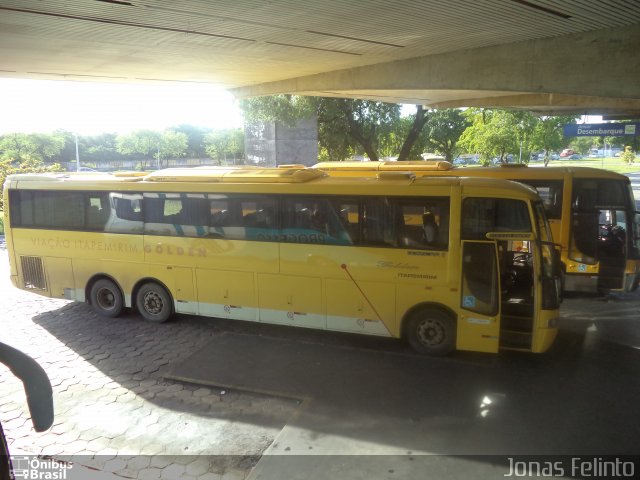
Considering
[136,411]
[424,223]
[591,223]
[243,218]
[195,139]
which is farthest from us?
[195,139]

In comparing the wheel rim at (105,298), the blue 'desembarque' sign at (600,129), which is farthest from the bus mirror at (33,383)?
the blue 'desembarque' sign at (600,129)

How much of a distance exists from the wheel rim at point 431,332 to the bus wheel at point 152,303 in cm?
498

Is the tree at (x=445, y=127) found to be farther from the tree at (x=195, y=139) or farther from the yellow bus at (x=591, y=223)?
the tree at (x=195, y=139)

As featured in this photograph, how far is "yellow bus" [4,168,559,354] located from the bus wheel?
2 centimetres

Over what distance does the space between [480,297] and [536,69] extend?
15.7ft

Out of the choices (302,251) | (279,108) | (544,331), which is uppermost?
(279,108)

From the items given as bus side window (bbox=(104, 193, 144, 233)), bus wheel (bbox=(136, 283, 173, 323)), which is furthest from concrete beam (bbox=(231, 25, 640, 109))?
bus wheel (bbox=(136, 283, 173, 323))

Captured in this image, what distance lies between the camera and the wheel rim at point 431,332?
7833 mm

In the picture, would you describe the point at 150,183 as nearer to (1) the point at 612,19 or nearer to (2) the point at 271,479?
(2) the point at 271,479

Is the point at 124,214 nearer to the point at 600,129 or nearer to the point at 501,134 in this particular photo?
the point at 600,129

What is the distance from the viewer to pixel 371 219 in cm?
791

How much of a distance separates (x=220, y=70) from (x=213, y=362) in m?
9.11

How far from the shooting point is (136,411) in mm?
6305

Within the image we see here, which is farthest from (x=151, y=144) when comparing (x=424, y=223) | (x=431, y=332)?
(x=431, y=332)
